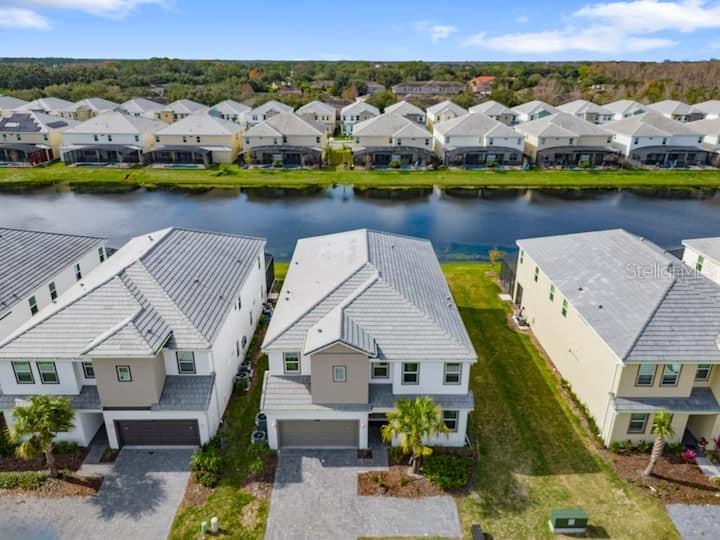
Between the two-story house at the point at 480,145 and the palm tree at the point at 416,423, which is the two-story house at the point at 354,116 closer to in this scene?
the two-story house at the point at 480,145

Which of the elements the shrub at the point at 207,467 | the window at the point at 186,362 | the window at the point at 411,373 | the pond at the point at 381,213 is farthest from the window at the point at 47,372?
the pond at the point at 381,213

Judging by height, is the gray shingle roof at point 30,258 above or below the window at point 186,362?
above

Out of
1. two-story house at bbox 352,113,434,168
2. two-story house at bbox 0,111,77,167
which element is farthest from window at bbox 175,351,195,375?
two-story house at bbox 0,111,77,167

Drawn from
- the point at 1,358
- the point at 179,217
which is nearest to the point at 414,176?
the point at 179,217

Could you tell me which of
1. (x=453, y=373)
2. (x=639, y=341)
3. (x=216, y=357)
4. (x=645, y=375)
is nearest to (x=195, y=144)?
(x=216, y=357)

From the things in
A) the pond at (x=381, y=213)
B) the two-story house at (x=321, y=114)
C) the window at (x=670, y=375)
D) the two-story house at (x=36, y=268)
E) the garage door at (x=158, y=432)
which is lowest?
the garage door at (x=158, y=432)

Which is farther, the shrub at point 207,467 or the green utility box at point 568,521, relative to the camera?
the shrub at point 207,467

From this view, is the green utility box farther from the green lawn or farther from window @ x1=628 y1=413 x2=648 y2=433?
window @ x1=628 y1=413 x2=648 y2=433

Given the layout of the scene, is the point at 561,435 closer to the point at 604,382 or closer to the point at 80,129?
the point at 604,382
